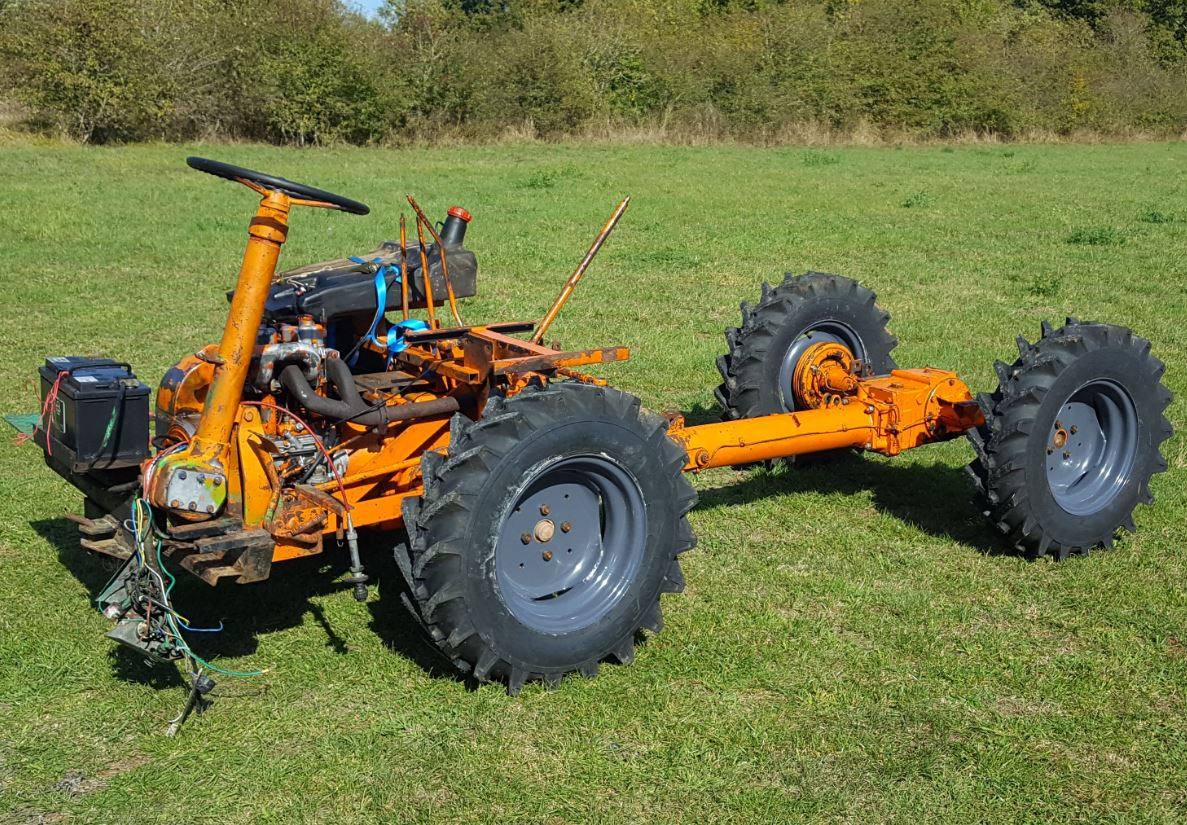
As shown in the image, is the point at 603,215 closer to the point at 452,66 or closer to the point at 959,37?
the point at 452,66

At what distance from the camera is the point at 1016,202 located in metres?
19.2

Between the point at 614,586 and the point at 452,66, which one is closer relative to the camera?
the point at 614,586

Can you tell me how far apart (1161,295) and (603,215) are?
7683 millimetres

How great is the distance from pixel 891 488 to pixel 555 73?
2704 cm

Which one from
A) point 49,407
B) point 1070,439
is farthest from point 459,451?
point 1070,439

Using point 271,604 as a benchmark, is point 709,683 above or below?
above

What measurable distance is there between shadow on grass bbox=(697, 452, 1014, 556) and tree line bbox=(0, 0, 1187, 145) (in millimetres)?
23900

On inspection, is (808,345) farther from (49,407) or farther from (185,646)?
(49,407)

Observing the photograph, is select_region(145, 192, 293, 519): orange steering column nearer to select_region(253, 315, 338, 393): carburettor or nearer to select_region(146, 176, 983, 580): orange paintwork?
select_region(146, 176, 983, 580): orange paintwork

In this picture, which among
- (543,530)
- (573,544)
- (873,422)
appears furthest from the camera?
(873,422)

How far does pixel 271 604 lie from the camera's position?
5273 millimetres

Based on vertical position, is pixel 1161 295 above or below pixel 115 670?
above

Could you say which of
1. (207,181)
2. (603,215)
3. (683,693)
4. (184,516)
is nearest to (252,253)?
(184,516)

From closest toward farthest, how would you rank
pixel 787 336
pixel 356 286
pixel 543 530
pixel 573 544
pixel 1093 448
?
pixel 543 530 → pixel 573 544 → pixel 356 286 → pixel 1093 448 → pixel 787 336
